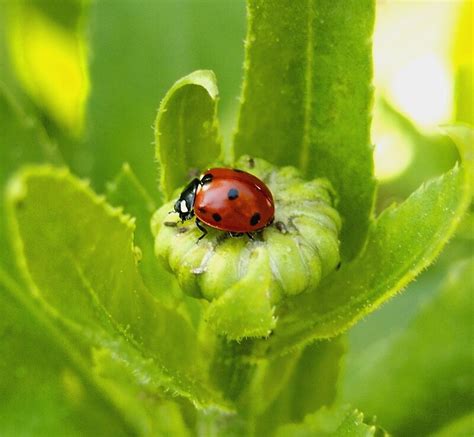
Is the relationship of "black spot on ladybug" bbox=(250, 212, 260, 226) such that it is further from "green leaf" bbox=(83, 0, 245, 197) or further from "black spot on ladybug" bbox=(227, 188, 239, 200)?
"green leaf" bbox=(83, 0, 245, 197)

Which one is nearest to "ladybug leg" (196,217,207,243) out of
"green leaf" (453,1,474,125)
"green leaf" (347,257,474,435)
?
"green leaf" (347,257,474,435)

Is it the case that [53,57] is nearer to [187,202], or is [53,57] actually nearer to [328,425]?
[187,202]

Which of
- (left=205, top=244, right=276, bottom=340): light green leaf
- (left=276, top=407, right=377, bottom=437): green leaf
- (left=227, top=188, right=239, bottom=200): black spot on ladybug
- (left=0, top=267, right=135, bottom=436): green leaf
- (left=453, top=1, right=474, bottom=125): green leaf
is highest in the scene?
(left=453, top=1, right=474, bottom=125): green leaf

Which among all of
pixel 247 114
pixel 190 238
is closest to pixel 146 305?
pixel 190 238

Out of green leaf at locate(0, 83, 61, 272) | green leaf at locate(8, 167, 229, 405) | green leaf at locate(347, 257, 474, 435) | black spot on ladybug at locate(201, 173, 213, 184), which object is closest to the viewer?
green leaf at locate(8, 167, 229, 405)

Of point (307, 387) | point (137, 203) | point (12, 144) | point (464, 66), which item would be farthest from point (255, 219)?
point (464, 66)

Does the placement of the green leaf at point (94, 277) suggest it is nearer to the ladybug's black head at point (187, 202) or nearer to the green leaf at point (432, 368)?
the ladybug's black head at point (187, 202)
